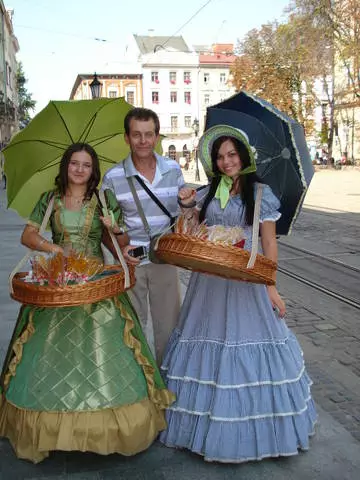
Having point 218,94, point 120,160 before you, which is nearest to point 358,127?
point 218,94

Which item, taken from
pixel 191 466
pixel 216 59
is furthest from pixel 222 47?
pixel 191 466

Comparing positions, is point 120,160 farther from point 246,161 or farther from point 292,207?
point 292,207

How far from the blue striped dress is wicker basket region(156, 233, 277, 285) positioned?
1.09ft

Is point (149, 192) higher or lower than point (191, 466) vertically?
higher

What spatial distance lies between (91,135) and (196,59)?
70194 mm

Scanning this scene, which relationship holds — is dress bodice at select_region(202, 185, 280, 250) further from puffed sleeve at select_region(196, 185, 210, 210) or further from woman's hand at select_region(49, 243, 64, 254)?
woman's hand at select_region(49, 243, 64, 254)

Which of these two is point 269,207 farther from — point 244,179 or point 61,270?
point 61,270

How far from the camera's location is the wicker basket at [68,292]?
2721 millimetres

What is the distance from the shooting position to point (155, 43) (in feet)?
248

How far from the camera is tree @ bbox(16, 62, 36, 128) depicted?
63625 mm

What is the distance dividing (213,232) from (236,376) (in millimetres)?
794

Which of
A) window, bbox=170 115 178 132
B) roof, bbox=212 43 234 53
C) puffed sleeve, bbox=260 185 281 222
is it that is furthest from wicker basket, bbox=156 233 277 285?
roof, bbox=212 43 234 53

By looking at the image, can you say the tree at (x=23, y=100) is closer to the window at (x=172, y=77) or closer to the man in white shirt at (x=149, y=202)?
the window at (x=172, y=77)

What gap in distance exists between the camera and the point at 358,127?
4272cm
